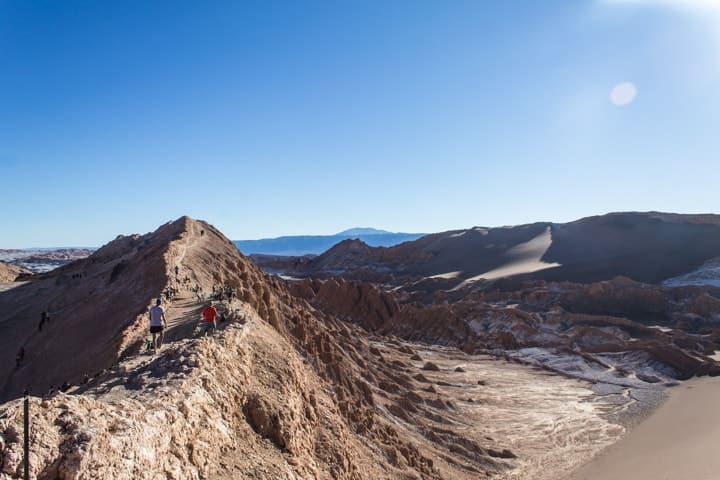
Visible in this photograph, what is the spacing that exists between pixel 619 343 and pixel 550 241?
56297 millimetres

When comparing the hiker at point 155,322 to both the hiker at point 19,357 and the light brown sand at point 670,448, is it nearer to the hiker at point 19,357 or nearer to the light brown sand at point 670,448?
the hiker at point 19,357

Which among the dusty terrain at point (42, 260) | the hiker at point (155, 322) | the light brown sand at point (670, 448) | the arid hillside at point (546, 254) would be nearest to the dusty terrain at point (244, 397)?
the hiker at point (155, 322)

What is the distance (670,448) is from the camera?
18453 millimetres

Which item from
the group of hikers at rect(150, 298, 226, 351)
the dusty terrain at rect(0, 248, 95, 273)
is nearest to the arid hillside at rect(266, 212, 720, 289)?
the dusty terrain at rect(0, 248, 95, 273)

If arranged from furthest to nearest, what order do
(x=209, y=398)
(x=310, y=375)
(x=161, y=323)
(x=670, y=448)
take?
1. (x=670, y=448)
2. (x=310, y=375)
3. (x=161, y=323)
4. (x=209, y=398)

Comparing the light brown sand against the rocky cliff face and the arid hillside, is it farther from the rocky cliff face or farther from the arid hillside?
the arid hillside

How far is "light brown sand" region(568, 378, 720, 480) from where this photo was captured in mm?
16125

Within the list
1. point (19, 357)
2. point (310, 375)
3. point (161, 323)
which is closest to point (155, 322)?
point (161, 323)

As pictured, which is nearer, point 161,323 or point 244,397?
point 244,397

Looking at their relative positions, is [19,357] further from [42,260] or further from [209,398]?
[42,260]

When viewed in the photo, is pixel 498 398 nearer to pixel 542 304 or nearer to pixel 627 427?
pixel 627 427

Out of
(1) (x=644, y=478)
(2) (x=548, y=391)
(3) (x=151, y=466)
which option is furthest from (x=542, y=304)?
(3) (x=151, y=466)

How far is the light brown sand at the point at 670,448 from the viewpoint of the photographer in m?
16.1

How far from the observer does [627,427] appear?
70.4 feet
